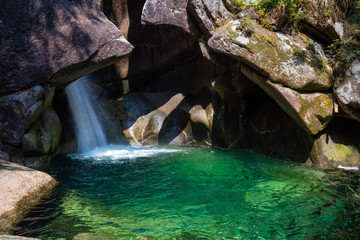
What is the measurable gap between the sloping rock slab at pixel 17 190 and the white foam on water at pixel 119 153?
10.5 feet

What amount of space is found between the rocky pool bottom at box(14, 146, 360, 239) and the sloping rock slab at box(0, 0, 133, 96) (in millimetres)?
2591

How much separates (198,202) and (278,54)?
4.69m

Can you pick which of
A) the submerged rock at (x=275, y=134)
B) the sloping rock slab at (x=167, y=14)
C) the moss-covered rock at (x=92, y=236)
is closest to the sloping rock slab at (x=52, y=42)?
the sloping rock slab at (x=167, y=14)

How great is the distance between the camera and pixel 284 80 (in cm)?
759

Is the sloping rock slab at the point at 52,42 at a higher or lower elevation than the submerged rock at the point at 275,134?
higher

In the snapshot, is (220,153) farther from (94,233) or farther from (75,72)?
(94,233)

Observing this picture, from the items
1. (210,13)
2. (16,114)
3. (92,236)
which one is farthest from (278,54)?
(16,114)

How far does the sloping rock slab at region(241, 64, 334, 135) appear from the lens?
7.38 meters

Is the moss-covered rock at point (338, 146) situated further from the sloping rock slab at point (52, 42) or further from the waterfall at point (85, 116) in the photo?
the waterfall at point (85, 116)

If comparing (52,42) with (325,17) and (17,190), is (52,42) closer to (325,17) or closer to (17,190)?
(17,190)

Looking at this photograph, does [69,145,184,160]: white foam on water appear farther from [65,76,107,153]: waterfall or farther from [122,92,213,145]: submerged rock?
[122,92,213,145]: submerged rock

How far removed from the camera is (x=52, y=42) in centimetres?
781

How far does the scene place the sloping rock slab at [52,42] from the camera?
745 cm

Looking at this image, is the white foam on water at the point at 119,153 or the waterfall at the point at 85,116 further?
the waterfall at the point at 85,116
